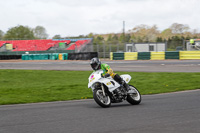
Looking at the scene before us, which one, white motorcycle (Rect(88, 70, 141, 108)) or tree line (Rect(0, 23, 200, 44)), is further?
tree line (Rect(0, 23, 200, 44))

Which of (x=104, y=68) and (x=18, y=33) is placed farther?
(x=18, y=33)

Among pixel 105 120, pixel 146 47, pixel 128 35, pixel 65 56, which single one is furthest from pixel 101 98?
pixel 128 35

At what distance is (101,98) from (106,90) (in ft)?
0.89

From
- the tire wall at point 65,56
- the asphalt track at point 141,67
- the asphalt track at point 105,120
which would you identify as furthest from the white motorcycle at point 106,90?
the tire wall at point 65,56

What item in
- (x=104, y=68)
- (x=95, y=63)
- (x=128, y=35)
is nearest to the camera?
(x=95, y=63)

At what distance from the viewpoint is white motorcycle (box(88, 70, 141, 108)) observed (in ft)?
28.6

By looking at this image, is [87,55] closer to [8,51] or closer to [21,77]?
[8,51]

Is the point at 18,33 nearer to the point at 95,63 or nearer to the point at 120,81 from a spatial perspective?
the point at 120,81

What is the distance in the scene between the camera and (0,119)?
23.6ft

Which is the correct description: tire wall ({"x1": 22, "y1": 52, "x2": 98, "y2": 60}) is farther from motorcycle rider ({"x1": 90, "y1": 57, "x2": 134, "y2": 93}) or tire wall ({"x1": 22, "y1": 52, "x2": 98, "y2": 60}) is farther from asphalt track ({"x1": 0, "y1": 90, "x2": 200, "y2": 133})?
asphalt track ({"x1": 0, "y1": 90, "x2": 200, "y2": 133})

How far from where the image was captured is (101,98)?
8.93 m

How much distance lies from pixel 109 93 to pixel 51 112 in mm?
1761

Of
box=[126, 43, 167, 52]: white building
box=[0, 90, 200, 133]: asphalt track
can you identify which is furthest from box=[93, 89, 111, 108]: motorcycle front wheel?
box=[126, 43, 167, 52]: white building

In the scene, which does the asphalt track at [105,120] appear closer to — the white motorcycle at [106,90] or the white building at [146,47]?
the white motorcycle at [106,90]
